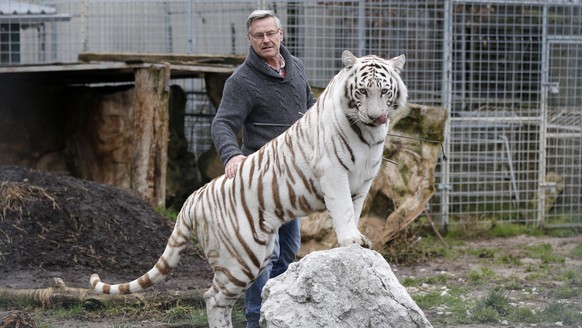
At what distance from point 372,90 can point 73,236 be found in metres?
4.11

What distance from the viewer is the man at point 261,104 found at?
524cm

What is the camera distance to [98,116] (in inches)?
437

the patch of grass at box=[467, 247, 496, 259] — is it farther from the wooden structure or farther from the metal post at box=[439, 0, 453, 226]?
the wooden structure

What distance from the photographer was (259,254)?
5008 millimetres

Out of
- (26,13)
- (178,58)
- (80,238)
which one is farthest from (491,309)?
(26,13)

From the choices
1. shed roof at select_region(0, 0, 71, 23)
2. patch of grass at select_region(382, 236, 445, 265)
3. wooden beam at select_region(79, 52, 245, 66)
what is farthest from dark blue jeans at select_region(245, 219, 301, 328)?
shed roof at select_region(0, 0, 71, 23)

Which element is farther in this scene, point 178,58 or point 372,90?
point 178,58

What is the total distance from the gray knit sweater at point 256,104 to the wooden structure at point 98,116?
403 centimetres

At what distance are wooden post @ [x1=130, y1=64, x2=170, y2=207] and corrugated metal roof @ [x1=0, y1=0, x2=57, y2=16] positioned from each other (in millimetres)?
2017

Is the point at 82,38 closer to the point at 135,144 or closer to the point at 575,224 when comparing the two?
the point at 135,144

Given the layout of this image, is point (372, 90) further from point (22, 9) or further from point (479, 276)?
point (22, 9)

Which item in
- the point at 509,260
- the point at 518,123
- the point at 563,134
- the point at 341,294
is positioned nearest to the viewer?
the point at 341,294

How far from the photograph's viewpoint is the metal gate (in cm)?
1057

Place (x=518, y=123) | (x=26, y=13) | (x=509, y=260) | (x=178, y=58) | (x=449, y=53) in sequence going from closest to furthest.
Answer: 1. (x=509, y=260)
2. (x=178, y=58)
3. (x=449, y=53)
4. (x=26, y=13)
5. (x=518, y=123)
